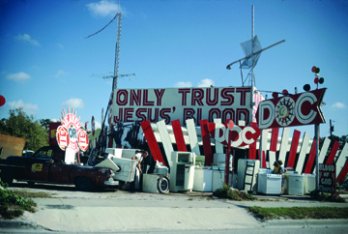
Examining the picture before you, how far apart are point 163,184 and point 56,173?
Result: 4.63 metres

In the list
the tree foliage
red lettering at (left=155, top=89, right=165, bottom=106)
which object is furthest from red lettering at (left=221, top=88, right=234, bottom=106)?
the tree foliage

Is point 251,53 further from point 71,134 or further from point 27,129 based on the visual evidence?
point 27,129

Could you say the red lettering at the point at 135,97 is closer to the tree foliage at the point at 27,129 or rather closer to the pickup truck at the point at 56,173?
the pickup truck at the point at 56,173

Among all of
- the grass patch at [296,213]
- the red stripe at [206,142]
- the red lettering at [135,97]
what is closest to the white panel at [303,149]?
the red stripe at [206,142]

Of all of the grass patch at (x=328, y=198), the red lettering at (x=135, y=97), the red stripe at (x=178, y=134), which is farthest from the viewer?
the red lettering at (x=135, y=97)

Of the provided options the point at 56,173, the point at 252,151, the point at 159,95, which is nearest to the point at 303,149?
the point at 252,151

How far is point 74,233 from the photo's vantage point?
25.4ft

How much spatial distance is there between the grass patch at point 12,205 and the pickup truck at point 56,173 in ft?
16.7

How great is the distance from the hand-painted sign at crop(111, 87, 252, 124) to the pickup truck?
445 inches

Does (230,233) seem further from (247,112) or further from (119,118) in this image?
(119,118)

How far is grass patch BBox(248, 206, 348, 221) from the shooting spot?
1096 cm

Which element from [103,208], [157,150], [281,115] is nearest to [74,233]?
[103,208]

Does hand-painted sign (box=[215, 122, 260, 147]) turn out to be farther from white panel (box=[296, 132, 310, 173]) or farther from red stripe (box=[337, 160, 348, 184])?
red stripe (box=[337, 160, 348, 184])

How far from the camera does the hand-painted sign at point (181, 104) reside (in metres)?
24.7
